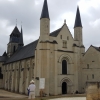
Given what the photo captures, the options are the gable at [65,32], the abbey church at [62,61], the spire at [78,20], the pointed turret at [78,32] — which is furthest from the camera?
the spire at [78,20]

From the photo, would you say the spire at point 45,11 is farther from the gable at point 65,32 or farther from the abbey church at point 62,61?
the gable at point 65,32

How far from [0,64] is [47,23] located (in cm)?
3840

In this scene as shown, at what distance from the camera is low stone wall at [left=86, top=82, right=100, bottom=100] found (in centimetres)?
1652

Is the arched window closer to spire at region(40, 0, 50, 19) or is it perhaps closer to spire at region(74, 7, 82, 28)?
spire at region(74, 7, 82, 28)

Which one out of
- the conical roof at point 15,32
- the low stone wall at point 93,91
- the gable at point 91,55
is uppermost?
the conical roof at point 15,32

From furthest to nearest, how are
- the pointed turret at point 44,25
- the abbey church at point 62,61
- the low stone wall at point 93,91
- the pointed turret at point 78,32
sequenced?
the pointed turret at point 78,32 → the pointed turret at point 44,25 → the abbey church at point 62,61 → the low stone wall at point 93,91

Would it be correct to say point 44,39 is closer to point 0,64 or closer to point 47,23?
point 47,23

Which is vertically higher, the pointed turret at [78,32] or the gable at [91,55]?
the pointed turret at [78,32]

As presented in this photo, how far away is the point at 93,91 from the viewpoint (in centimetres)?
1672

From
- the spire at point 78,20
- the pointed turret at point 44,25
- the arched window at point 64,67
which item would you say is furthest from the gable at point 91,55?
the pointed turret at point 44,25

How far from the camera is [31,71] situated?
42.2m

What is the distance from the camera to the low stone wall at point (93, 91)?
650 inches

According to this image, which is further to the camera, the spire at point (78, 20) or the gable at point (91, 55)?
the spire at point (78, 20)

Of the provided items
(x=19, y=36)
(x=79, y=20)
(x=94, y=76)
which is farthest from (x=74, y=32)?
(x=19, y=36)
